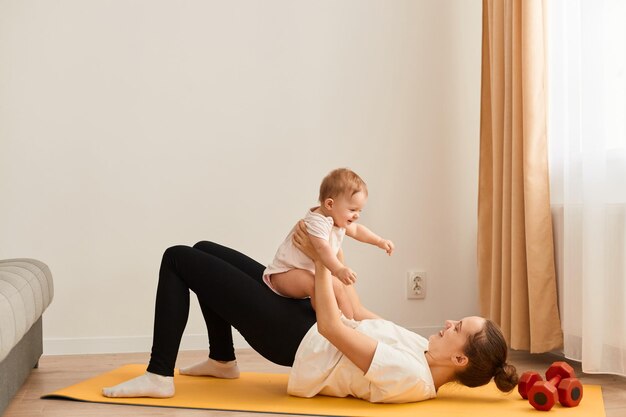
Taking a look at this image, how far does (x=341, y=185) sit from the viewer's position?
2.26 m

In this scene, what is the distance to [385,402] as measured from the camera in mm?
2219

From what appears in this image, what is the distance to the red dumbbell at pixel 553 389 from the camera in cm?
213

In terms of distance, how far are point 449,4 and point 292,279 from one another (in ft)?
6.73

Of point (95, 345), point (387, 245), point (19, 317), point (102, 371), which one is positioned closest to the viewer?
point (19, 317)

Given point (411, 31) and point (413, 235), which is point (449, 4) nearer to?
point (411, 31)

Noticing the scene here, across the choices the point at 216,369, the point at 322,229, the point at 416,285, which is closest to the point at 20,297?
the point at 216,369

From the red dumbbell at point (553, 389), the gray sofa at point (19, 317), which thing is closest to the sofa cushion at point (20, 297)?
the gray sofa at point (19, 317)

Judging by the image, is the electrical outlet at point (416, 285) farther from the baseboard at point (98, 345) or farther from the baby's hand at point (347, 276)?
the baby's hand at point (347, 276)

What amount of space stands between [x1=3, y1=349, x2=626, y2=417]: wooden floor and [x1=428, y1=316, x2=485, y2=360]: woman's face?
46 centimetres

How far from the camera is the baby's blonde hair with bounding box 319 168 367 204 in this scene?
226cm

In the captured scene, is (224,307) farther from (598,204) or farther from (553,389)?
(598,204)

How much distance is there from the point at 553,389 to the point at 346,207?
0.75 m

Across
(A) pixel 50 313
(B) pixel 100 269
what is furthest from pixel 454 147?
(A) pixel 50 313

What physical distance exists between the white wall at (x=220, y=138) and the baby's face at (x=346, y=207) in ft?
4.32
